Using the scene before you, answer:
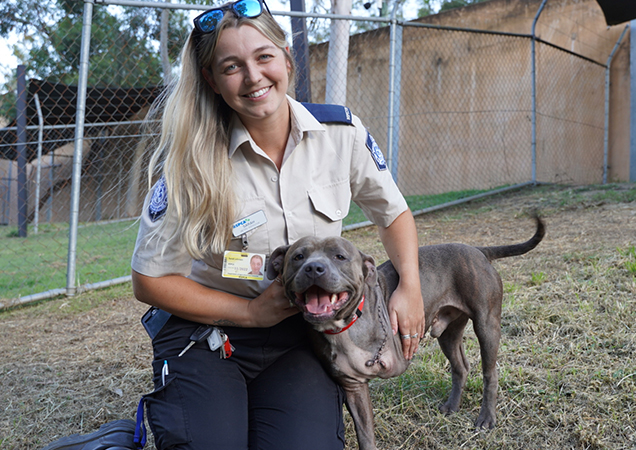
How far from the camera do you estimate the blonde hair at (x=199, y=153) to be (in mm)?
2201

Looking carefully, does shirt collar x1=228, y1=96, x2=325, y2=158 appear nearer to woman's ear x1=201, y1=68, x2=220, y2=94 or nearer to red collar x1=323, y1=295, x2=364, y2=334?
woman's ear x1=201, y1=68, x2=220, y2=94

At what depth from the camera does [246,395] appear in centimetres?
231

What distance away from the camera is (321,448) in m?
2.16

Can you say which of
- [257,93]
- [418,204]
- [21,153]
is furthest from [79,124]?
[418,204]

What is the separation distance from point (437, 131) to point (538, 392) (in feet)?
28.9

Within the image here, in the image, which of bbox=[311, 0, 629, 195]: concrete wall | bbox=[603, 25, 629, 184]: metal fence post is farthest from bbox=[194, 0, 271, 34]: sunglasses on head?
bbox=[603, 25, 629, 184]: metal fence post

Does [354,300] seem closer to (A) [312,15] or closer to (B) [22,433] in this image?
(B) [22,433]

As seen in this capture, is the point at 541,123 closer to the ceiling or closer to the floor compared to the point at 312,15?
closer to the floor

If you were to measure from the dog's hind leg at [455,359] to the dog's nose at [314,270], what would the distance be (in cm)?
113

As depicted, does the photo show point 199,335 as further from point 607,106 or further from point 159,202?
point 607,106

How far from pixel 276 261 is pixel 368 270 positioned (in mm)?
393

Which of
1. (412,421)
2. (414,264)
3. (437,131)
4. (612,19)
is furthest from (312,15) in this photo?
(437,131)

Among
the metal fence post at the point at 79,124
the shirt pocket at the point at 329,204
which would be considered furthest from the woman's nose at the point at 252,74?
the metal fence post at the point at 79,124

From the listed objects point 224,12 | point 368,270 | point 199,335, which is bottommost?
point 199,335
